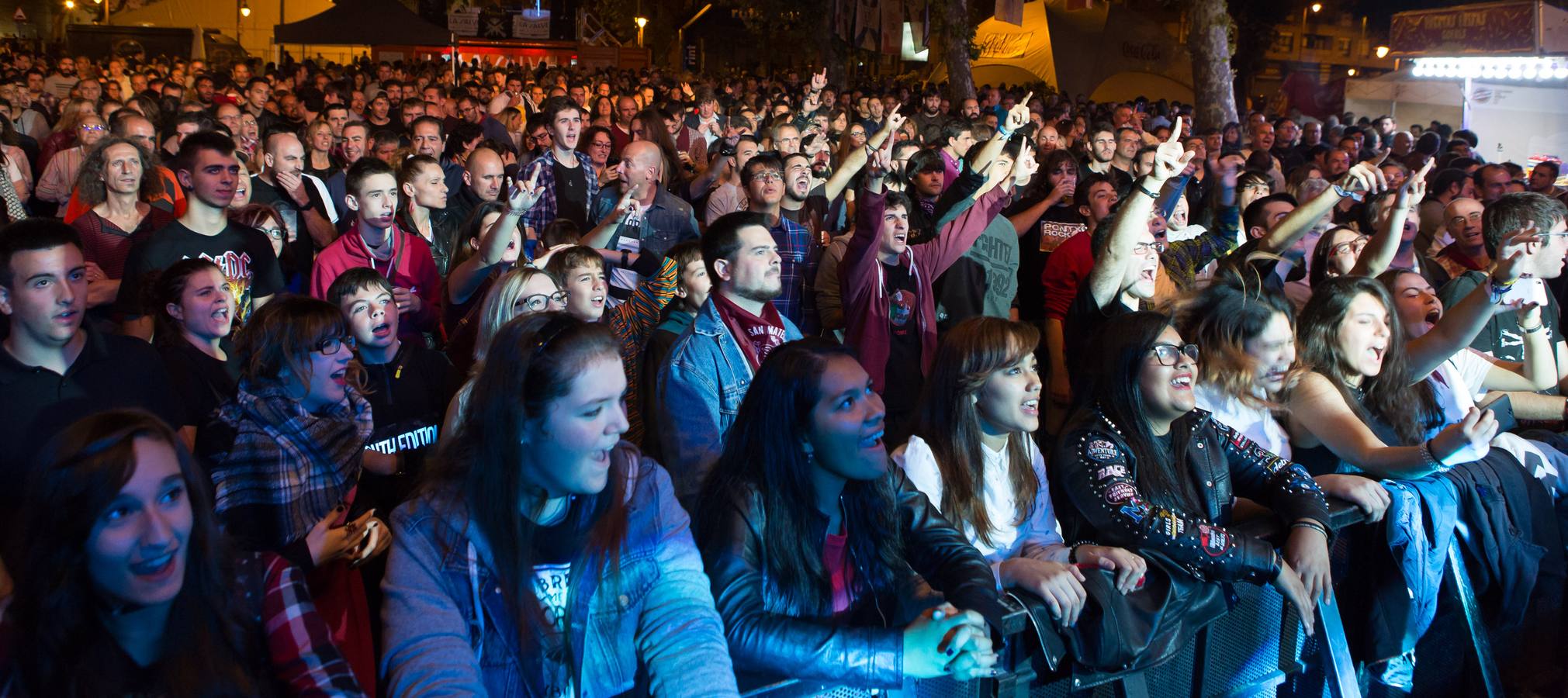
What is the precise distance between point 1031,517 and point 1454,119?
22.0m

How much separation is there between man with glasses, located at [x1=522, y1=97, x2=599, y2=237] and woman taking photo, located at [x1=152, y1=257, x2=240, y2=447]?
359 centimetres

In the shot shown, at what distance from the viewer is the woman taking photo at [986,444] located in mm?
3180

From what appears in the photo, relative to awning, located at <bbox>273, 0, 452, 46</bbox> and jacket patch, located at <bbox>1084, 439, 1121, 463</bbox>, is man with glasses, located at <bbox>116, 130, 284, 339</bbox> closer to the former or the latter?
jacket patch, located at <bbox>1084, 439, 1121, 463</bbox>

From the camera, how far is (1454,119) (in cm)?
2142

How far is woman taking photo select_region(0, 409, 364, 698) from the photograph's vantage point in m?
1.86

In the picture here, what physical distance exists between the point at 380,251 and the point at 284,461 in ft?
8.41

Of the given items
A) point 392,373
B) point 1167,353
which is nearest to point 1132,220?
point 1167,353

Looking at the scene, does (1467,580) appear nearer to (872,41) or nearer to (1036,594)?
(1036,594)

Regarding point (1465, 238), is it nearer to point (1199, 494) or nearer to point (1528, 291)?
point (1528, 291)

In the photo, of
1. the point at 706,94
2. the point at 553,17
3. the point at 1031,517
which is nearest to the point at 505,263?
the point at 1031,517

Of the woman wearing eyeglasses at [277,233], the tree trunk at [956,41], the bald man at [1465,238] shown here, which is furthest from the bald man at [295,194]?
the tree trunk at [956,41]

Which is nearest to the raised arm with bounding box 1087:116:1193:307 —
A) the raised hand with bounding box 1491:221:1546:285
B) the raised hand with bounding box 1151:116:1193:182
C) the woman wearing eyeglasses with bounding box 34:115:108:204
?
the raised hand with bounding box 1151:116:1193:182

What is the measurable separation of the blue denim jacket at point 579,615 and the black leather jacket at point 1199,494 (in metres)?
1.22

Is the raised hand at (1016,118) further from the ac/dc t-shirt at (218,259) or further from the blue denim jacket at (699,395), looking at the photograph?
the ac/dc t-shirt at (218,259)
